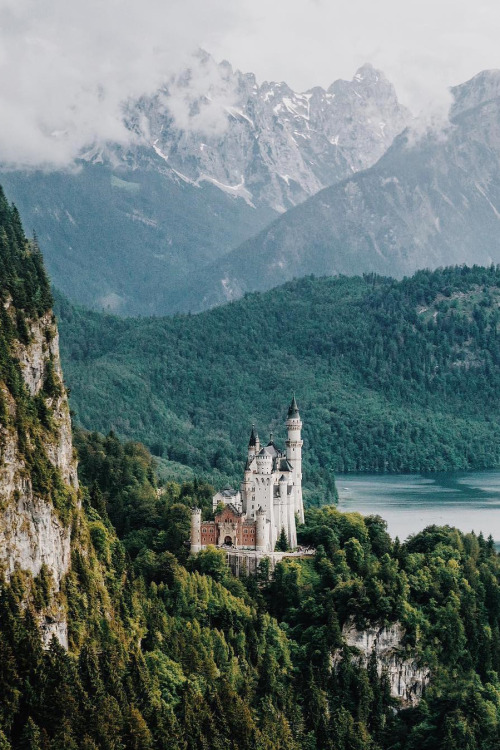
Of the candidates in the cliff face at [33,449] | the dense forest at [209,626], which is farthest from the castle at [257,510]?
the cliff face at [33,449]

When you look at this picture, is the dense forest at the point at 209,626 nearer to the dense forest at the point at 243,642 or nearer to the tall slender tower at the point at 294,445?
the dense forest at the point at 243,642

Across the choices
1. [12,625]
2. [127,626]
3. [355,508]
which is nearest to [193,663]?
[127,626]

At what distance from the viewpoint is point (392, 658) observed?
341 ft

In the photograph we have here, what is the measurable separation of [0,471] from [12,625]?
8.09m

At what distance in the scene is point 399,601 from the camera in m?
105

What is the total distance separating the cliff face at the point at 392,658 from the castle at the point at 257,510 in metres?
10.0

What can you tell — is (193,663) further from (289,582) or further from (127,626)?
(289,582)

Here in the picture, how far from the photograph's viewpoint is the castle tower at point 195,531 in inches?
4309

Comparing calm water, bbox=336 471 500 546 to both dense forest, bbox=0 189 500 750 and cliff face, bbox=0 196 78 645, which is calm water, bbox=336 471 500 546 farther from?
cliff face, bbox=0 196 78 645

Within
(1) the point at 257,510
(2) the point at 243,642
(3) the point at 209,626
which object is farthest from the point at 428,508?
(2) the point at 243,642

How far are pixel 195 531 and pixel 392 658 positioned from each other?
16290 millimetres

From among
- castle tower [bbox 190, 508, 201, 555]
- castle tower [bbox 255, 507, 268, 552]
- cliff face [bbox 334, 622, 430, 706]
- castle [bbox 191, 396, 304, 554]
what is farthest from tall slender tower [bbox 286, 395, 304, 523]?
cliff face [bbox 334, 622, 430, 706]

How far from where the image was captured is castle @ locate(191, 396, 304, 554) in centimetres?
11012

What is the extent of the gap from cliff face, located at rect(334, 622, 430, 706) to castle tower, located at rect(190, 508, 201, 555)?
40.6 ft
